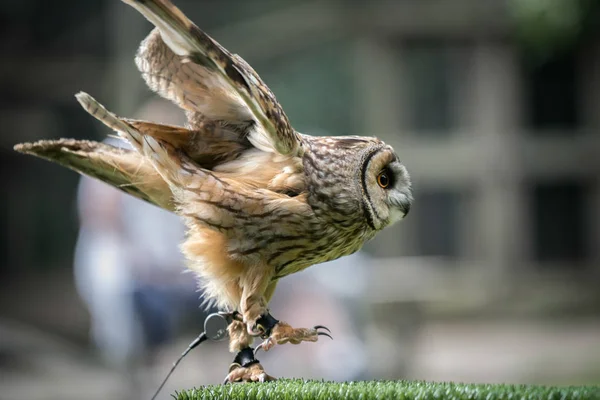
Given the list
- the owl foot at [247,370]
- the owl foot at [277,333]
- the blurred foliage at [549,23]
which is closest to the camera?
the owl foot at [277,333]

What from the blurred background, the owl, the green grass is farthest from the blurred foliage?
the green grass

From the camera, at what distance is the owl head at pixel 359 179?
2117 millimetres

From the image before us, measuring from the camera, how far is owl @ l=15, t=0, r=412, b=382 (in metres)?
2.04

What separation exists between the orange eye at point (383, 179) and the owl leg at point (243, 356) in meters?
0.48

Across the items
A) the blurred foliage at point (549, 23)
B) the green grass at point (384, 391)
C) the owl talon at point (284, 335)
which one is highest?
the blurred foliage at point (549, 23)

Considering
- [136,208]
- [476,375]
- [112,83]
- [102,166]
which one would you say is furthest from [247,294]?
[112,83]

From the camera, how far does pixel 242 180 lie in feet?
6.88

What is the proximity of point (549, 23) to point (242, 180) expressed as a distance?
631 cm

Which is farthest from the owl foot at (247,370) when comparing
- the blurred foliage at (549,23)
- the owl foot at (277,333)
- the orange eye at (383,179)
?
the blurred foliage at (549,23)

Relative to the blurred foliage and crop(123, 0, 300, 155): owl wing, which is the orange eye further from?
the blurred foliage

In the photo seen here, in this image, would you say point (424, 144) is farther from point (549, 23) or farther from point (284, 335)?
point (284, 335)

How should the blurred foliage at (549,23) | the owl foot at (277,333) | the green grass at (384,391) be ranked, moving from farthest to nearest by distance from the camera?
the blurred foliage at (549,23), the owl foot at (277,333), the green grass at (384,391)

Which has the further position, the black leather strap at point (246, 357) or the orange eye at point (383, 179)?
the orange eye at point (383, 179)

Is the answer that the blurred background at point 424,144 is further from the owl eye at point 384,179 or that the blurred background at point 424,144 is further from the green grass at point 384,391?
the green grass at point 384,391
